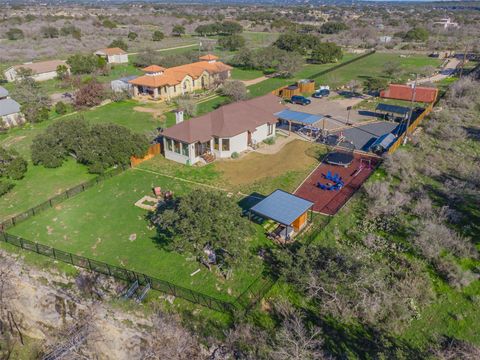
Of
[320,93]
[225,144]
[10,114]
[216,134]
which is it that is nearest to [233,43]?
[320,93]

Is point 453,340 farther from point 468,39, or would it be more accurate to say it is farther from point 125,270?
point 468,39

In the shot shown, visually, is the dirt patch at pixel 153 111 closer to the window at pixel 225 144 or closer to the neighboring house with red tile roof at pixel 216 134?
the neighboring house with red tile roof at pixel 216 134

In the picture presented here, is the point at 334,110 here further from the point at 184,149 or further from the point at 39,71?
the point at 39,71

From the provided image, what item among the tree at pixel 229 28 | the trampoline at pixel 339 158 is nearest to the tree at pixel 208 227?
the trampoline at pixel 339 158

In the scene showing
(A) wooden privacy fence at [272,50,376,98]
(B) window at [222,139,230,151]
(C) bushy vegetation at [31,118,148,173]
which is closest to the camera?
(C) bushy vegetation at [31,118,148,173]

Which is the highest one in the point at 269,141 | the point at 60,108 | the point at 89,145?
the point at 89,145

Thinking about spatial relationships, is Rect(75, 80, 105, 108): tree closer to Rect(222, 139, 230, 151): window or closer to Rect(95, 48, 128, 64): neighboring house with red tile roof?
Rect(222, 139, 230, 151): window

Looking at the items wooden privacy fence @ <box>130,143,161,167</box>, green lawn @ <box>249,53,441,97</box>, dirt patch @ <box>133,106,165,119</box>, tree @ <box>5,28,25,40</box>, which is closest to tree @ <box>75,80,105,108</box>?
dirt patch @ <box>133,106,165,119</box>
